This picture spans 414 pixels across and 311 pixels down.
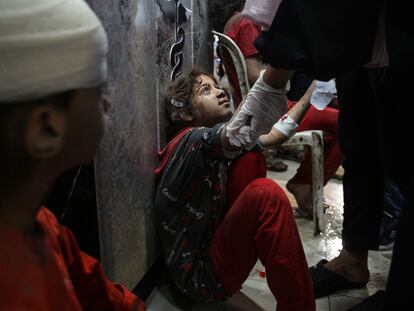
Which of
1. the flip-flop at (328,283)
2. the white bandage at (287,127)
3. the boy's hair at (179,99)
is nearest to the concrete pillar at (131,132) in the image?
the boy's hair at (179,99)

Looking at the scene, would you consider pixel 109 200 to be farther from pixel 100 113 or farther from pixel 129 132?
pixel 100 113

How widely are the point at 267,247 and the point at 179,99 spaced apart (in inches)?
26.1

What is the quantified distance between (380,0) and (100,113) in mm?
571

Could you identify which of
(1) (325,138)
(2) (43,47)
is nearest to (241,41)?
(1) (325,138)

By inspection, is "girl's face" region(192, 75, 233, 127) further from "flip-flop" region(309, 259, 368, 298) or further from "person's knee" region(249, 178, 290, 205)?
"flip-flop" region(309, 259, 368, 298)

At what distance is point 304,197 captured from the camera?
2230mm

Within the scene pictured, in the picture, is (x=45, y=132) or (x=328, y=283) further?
(x=328, y=283)

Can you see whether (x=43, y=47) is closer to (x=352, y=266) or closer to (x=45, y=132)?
(x=45, y=132)

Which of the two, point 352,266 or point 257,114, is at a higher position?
point 257,114

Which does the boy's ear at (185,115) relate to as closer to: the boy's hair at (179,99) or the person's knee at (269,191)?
the boy's hair at (179,99)

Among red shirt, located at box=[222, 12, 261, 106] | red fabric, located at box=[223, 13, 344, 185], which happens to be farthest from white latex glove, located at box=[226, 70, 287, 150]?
red shirt, located at box=[222, 12, 261, 106]

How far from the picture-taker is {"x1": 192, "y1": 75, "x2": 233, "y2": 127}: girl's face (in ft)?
5.06

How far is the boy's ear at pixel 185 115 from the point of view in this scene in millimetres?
1565

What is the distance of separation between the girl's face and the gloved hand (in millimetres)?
617
